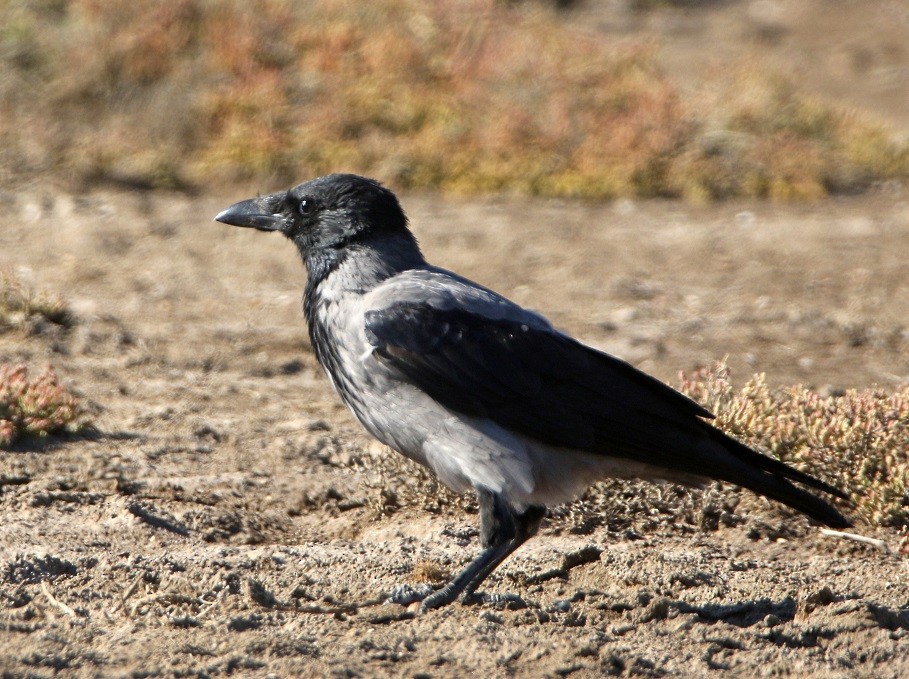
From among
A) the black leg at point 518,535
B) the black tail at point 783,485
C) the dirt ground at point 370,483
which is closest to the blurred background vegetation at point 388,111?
the dirt ground at point 370,483

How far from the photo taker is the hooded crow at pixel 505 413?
4746 millimetres

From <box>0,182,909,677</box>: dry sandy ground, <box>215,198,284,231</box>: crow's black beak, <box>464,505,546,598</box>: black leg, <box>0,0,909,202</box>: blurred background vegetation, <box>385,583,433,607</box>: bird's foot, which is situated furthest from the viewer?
<box>0,0,909,202</box>: blurred background vegetation

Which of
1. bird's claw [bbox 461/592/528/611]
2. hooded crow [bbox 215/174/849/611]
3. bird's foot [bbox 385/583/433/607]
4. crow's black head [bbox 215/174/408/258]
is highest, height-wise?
crow's black head [bbox 215/174/408/258]

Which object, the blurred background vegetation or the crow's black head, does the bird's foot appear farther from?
the blurred background vegetation

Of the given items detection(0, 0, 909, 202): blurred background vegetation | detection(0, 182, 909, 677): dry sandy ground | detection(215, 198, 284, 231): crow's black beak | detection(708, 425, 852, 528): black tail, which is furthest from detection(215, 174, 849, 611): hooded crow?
detection(0, 0, 909, 202): blurred background vegetation

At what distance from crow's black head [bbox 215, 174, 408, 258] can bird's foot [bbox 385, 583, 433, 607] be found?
4.79 ft

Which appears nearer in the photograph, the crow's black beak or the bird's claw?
the bird's claw

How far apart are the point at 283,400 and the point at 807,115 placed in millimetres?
7465

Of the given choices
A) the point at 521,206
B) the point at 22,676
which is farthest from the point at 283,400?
the point at 521,206

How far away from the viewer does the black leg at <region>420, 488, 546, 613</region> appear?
4746mm

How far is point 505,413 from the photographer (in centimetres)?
478

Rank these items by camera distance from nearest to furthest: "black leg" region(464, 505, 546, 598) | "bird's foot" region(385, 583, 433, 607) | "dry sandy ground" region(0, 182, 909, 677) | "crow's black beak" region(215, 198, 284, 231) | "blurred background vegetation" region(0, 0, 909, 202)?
"dry sandy ground" region(0, 182, 909, 677) → "bird's foot" region(385, 583, 433, 607) → "black leg" region(464, 505, 546, 598) → "crow's black beak" region(215, 198, 284, 231) → "blurred background vegetation" region(0, 0, 909, 202)

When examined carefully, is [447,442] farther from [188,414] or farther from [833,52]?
[833,52]

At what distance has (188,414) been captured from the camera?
6.91m
